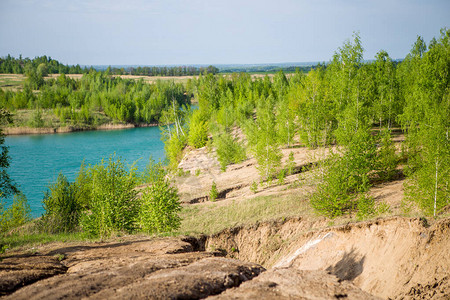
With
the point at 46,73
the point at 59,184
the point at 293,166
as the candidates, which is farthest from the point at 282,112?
the point at 46,73

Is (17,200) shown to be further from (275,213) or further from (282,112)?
(282,112)

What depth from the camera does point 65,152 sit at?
6900 cm

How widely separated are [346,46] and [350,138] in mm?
7862

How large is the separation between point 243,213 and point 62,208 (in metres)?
15.7

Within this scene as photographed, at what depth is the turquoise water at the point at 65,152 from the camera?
4933 centimetres

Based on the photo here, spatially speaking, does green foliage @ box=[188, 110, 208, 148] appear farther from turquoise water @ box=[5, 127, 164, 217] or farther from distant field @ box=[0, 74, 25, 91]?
distant field @ box=[0, 74, 25, 91]

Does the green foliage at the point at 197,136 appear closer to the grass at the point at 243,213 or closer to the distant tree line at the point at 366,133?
the distant tree line at the point at 366,133

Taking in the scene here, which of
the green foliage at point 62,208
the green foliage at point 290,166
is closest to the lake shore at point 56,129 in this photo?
the green foliage at point 62,208

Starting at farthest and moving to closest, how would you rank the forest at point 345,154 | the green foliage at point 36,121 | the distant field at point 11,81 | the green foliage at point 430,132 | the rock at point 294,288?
the distant field at point 11,81 < the green foliage at point 36,121 < the forest at point 345,154 < the green foliage at point 430,132 < the rock at point 294,288

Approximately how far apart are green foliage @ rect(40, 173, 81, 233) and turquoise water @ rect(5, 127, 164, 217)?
1110cm

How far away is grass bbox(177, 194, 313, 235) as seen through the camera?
24281 mm

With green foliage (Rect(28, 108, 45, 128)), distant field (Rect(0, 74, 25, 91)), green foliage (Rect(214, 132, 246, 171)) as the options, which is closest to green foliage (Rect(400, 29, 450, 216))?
green foliage (Rect(214, 132, 246, 171))

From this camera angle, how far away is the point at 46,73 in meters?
183

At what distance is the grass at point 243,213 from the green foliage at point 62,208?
9.39 metres
